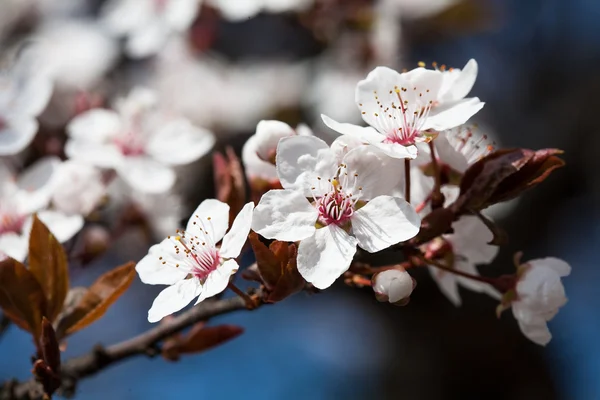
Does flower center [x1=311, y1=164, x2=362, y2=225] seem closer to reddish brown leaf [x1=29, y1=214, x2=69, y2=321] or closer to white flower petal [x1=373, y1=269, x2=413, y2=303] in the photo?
white flower petal [x1=373, y1=269, x2=413, y2=303]

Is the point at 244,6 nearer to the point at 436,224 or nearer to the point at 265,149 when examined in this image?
the point at 265,149

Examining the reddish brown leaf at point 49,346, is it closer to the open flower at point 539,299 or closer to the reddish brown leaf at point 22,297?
the reddish brown leaf at point 22,297

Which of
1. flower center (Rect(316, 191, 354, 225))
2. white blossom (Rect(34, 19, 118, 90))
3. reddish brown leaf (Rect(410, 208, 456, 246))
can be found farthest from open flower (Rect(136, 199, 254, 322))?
white blossom (Rect(34, 19, 118, 90))

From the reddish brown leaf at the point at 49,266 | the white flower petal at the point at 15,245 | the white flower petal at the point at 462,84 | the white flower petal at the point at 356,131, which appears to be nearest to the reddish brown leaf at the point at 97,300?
the reddish brown leaf at the point at 49,266

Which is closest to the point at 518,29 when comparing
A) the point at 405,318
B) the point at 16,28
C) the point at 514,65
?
the point at 514,65

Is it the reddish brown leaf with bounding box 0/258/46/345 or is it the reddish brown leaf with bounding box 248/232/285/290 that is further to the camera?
the reddish brown leaf with bounding box 0/258/46/345

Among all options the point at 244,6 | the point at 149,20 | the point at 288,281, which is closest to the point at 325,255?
the point at 288,281
